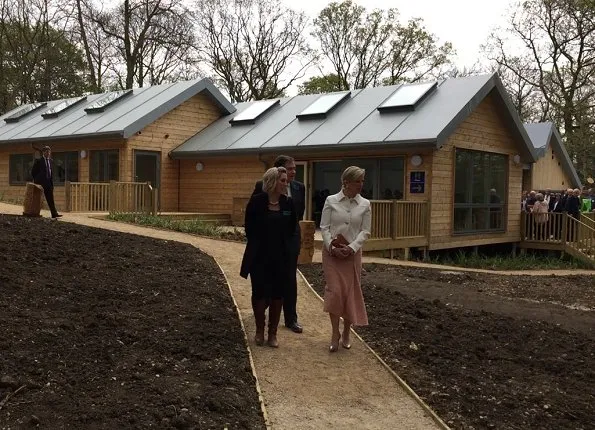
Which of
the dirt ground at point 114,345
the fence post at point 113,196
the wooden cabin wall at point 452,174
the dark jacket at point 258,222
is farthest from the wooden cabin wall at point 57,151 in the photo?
the dark jacket at point 258,222

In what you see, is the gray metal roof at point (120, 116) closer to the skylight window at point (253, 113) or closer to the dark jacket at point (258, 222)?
the skylight window at point (253, 113)

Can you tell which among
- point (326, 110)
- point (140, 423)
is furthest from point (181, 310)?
point (326, 110)

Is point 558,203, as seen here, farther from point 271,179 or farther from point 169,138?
point 271,179

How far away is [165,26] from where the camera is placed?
34125mm

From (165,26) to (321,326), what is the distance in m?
30.5

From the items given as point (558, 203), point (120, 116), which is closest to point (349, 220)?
point (558, 203)

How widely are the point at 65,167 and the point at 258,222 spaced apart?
673 inches

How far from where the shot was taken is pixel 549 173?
29969 millimetres

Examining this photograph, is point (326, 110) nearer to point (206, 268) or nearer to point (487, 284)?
point (487, 284)

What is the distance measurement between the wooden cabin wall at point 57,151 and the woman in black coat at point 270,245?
13.2 m

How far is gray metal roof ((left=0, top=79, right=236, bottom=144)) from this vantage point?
740 inches

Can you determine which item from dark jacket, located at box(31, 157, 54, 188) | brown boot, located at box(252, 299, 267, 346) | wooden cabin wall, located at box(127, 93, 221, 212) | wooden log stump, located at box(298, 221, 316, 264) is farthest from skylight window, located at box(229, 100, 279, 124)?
brown boot, located at box(252, 299, 267, 346)

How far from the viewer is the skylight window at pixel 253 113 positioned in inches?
779

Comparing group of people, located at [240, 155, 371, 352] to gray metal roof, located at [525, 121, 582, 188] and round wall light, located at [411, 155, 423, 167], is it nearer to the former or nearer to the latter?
round wall light, located at [411, 155, 423, 167]
